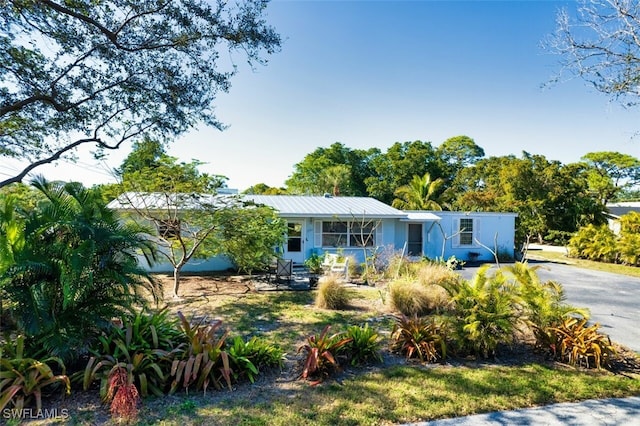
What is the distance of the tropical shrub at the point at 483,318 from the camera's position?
514 centimetres

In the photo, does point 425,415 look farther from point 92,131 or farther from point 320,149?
point 320,149

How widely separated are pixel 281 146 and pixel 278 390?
18.0 m

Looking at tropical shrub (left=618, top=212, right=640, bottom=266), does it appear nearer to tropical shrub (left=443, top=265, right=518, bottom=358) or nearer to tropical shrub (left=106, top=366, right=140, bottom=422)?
tropical shrub (left=443, top=265, right=518, bottom=358)

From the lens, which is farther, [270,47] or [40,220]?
[270,47]

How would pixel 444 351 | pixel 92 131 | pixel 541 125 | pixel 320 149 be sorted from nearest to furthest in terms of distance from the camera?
pixel 444 351 → pixel 92 131 → pixel 541 125 → pixel 320 149

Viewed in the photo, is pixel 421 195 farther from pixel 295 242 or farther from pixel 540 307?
pixel 540 307

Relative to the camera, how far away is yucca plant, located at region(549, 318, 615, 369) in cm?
501

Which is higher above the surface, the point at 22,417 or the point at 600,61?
the point at 600,61

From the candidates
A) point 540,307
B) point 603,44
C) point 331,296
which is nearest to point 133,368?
point 331,296

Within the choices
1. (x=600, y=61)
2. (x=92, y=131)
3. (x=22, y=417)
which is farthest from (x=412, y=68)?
(x=22, y=417)

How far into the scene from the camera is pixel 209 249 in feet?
35.1

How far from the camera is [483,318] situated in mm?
5188

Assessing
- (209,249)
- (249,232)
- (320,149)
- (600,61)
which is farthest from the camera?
(320,149)

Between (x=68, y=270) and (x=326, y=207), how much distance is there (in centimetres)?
1355
